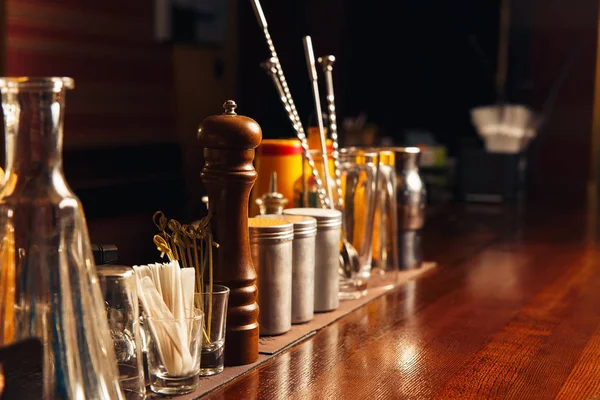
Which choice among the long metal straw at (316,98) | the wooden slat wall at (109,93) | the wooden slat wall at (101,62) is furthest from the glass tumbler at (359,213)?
the wooden slat wall at (101,62)

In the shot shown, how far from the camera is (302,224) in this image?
106 centimetres

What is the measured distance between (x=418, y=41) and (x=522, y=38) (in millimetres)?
585

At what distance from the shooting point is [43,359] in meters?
0.63

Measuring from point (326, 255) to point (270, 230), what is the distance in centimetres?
18

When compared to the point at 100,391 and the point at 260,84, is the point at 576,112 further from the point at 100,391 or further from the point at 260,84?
the point at 100,391

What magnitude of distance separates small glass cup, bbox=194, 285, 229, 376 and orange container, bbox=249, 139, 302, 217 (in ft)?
1.63

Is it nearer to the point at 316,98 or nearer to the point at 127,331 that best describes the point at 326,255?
the point at 316,98

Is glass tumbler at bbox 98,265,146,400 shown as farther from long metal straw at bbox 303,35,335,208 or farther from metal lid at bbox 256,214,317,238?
long metal straw at bbox 303,35,335,208

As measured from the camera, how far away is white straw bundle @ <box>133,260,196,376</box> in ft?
2.54

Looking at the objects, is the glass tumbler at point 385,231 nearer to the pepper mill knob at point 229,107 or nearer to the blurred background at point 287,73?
the pepper mill knob at point 229,107

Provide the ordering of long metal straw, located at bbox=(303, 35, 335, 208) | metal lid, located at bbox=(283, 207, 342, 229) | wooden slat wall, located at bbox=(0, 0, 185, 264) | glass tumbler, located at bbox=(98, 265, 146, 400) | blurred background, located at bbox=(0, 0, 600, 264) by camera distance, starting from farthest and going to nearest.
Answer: blurred background, located at bbox=(0, 0, 600, 264) → wooden slat wall, located at bbox=(0, 0, 185, 264) → long metal straw, located at bbox=(303, 35, 335, 208) → metal lid, located at bbox=(283, 207, 342, 229) → glass tumbler, located at bbox=(98, 265, 146, 400)

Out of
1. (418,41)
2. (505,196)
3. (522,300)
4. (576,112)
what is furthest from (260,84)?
(522,300)

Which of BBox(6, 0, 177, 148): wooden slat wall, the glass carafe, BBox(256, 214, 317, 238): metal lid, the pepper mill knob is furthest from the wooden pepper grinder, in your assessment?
BBox(6, 0, 177, 148): wooden slat wall

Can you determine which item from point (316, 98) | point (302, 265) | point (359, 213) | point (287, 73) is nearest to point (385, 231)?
point (359, 213)
